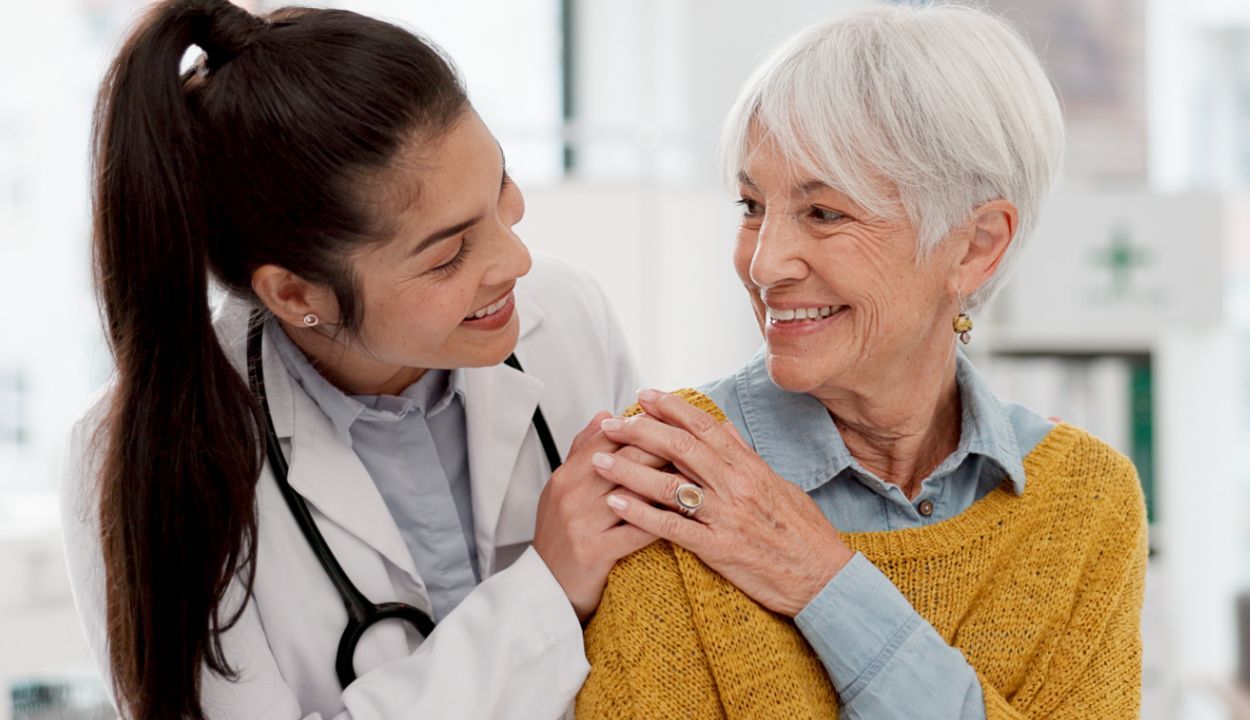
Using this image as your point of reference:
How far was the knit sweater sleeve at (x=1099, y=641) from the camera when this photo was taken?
1313 millimetres

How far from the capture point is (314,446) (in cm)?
143

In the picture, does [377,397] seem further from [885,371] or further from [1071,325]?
[1071,325]

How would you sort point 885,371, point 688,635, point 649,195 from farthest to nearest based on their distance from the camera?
1. point 649,195
2. point 885,371
3. point 688,635

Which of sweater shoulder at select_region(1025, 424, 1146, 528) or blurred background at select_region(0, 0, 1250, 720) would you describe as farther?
blurred background at select_region(0, 0, 1250, 720)

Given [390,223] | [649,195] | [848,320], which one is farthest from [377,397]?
[649,195]

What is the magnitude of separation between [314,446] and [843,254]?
0.61 m

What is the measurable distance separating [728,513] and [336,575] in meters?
0.44

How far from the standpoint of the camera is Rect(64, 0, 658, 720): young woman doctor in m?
1.29

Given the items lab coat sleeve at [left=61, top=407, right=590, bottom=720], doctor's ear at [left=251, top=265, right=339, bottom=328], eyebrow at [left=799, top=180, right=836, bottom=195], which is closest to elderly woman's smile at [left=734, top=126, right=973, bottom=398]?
eyebrow at [left=799, top=180, right=836, bottom=195]

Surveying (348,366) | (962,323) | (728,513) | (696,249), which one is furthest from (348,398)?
(696,249)

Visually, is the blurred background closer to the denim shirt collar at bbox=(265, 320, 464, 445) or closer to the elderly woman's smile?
the denim shirt collar at bbox=(265, 320, 464, 445)

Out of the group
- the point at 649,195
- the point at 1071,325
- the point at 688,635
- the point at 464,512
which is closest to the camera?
the point at 688,635

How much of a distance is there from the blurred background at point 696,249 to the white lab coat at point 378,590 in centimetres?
126

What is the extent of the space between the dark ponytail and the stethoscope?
6 cm
